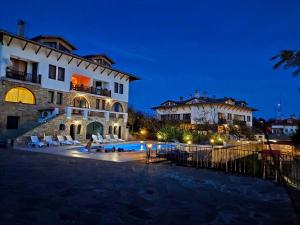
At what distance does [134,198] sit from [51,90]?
22125 millimetres

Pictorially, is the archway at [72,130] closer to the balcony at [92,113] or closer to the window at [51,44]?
the balcony at [92,113]

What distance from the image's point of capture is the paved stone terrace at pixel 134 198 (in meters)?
5.55

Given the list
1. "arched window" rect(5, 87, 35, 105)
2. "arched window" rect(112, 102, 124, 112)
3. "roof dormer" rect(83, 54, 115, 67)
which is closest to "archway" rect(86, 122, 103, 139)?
"arched window" rect(112, 102, 124, 112)

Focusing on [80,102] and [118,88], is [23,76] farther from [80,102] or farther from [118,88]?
[118,88]

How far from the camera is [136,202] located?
6.68 meters

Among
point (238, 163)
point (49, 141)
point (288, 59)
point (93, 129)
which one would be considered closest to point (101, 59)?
point (93, 129)

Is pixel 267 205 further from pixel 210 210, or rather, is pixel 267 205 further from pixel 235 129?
pixel 235 129

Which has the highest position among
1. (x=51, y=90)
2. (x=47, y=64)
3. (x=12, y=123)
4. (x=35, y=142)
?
(x=47, y=64)

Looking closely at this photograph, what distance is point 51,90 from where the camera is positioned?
2645 cm

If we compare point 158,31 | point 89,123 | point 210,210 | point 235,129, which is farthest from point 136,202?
point 158,31

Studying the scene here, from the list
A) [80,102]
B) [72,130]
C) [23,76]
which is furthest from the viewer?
[80,102]

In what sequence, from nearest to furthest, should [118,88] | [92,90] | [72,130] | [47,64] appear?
[47,64] → [72,130] → [92,90] → [118,88]

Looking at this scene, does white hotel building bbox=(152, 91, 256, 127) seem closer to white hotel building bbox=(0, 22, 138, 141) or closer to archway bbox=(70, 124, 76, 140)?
white hotel building bbox=(0, 22, 138, 141)

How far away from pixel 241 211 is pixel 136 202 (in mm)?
2569
